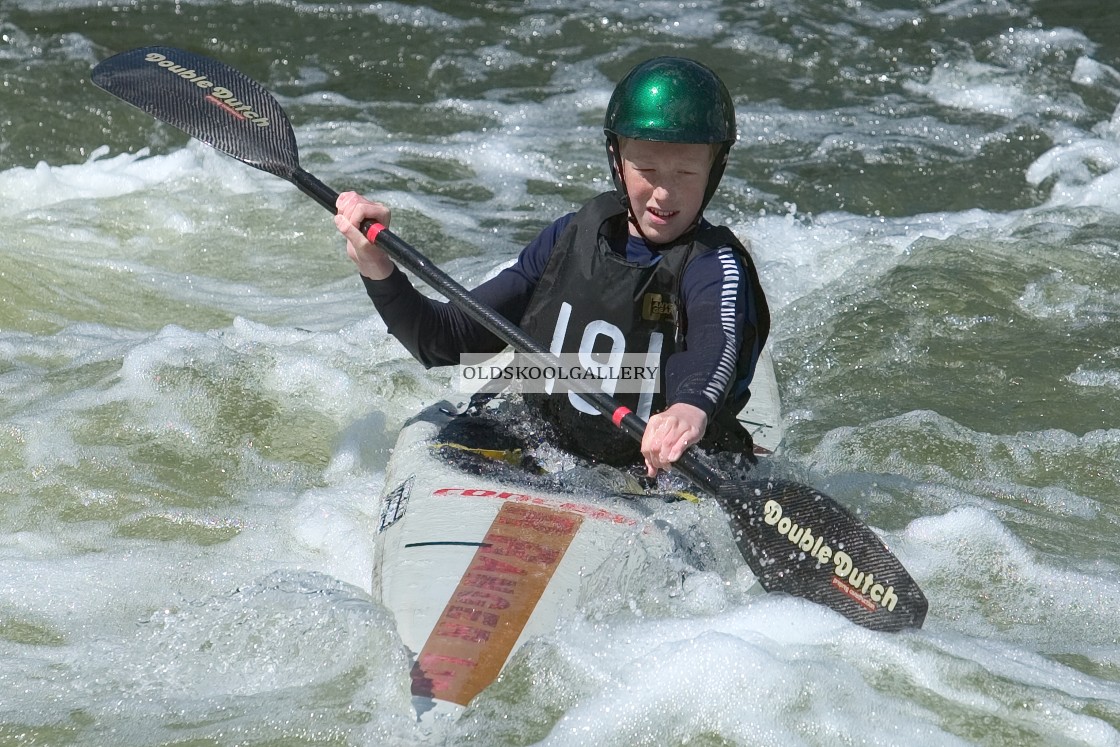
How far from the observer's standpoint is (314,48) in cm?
891

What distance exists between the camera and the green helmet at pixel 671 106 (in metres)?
3.19

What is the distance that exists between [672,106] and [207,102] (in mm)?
1678

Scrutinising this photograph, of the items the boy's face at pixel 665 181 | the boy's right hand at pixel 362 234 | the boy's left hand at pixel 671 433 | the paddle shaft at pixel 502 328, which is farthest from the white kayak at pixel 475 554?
the boy's face at pixel 665 181

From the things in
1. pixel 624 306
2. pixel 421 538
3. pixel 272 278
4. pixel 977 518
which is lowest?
pixel 272 278

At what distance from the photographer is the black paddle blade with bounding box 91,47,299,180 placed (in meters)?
3.98

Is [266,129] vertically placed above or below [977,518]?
above

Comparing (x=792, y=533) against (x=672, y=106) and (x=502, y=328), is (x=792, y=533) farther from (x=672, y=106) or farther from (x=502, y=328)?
(x=672, y=106)

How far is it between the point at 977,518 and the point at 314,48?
6.49 metres

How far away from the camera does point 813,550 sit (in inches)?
127

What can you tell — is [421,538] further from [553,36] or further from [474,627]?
[553,36]

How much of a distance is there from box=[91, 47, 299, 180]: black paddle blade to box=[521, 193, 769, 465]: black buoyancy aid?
945mm

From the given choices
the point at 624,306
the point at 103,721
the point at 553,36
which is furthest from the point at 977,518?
the point at 553,36

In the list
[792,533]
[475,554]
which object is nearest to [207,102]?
[475,554]

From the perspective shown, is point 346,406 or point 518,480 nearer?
point 518,480
